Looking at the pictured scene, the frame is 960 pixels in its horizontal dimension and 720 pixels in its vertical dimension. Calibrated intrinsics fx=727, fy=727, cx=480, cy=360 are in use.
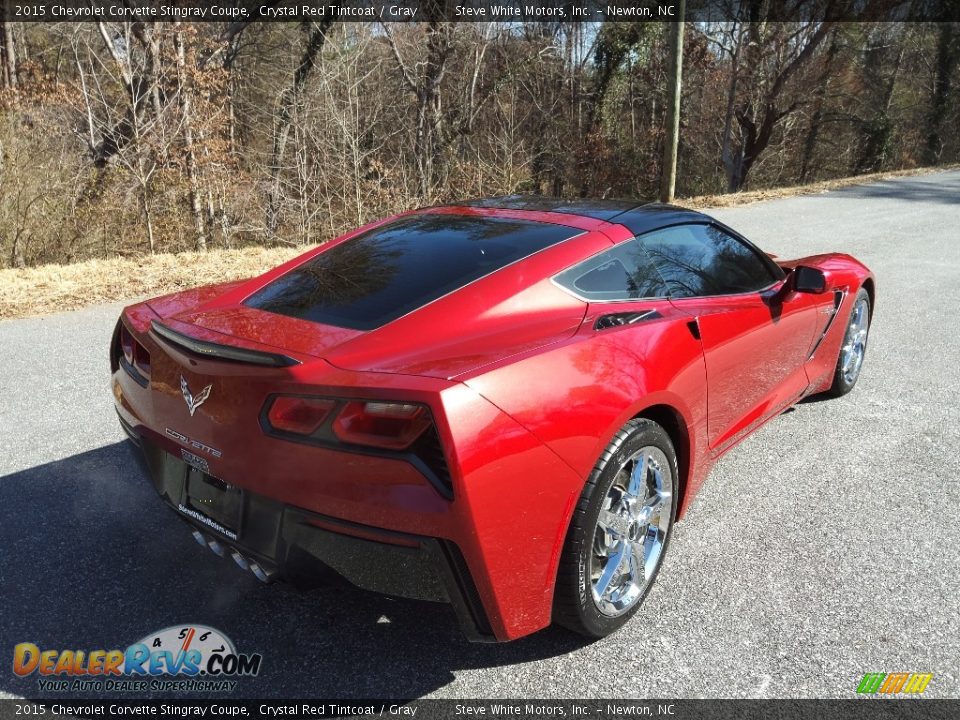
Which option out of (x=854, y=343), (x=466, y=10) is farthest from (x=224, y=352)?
(x=466, y=10)

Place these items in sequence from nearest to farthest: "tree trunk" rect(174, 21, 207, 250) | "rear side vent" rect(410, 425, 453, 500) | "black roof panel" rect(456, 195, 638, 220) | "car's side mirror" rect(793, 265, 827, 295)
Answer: "rear side vent" rect(410, 425, 453, 500)
"black roof panel" rect(456, 195, 638, 220)
"car's side mirror" rect(793, 265, 827, 295)
"tree trunk" rect(174, 21, 207, 250)

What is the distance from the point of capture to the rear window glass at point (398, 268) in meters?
2.51

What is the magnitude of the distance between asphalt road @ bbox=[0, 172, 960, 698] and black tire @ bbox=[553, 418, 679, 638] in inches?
5.8

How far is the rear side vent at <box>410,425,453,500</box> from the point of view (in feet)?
6.22

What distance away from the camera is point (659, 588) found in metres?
2.73

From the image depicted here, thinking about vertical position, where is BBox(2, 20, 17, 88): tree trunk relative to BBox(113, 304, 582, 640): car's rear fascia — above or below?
above

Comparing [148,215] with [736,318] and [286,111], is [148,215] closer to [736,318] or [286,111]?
[286,111]

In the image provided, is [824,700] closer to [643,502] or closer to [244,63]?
[643,502]

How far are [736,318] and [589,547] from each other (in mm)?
1421

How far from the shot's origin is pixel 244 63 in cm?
2200

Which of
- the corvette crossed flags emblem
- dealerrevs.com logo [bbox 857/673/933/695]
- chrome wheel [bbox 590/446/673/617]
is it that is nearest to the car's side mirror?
chrome wheel [bbox 590/446/673/617]

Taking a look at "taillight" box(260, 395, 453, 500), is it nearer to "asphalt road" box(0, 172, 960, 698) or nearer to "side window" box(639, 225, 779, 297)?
"asphalt road" box(0, 172, 960, 698)

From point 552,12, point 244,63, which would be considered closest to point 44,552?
point 244,63

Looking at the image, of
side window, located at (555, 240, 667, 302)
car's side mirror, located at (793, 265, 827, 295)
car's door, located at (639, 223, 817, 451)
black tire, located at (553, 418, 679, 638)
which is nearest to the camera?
black tire, located at (553, 418, 679, 638)
